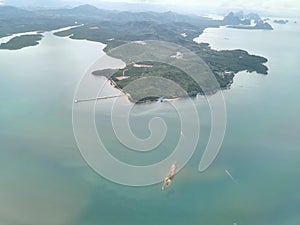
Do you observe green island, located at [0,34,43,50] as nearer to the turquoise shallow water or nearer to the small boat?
the turquoise shallow water

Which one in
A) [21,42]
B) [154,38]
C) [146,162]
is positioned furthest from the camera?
[154,38]

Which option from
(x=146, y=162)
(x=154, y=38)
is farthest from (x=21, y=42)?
(x=146, y=162)

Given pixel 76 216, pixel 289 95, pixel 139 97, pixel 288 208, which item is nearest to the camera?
pixel 76 216

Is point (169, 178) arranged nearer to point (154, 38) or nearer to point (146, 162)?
point (146, 162)

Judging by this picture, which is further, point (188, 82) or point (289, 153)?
point (188, 82)

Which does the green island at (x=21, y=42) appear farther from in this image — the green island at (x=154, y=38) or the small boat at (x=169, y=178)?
the small boat at (x=169, y=178)

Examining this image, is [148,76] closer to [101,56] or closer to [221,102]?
[221,102]

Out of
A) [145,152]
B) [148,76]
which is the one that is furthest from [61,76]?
[145,152]
